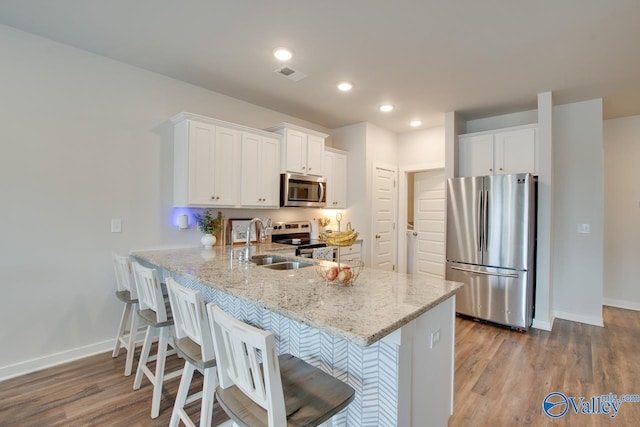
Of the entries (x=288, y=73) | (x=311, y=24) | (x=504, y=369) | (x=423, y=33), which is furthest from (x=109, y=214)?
(x=504, y=369)

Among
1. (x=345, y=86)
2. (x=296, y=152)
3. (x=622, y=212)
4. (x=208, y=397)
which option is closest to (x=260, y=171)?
(x=296, y=152)

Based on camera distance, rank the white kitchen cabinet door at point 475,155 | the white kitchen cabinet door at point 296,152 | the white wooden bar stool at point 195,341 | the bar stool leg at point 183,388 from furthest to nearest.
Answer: the white kitchen cabinet door at point 475,155, the white kitchen cabinet door at point 296,152, the bar stool leg at point 183,388, the white wooden bar stool at point 195,341

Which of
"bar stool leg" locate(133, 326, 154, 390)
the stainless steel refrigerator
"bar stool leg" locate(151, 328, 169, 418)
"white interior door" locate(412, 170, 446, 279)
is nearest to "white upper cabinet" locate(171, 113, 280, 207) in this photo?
"bar stool leg" locate(133, 326, 154, 390)

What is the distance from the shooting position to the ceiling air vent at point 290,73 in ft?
9.64

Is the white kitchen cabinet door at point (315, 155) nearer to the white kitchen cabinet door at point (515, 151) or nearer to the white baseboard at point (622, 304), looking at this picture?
the white kitchen cabinet door at point (515, 151)

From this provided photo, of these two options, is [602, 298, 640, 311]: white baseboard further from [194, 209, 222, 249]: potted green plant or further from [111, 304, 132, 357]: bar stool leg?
[111, 304, 132, 357]: bar stool leg

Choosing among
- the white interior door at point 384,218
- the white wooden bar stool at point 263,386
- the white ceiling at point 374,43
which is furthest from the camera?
the white interior door at point 384,218

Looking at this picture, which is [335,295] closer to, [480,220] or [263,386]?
[263,386]

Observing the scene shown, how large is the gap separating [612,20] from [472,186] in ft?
6.15

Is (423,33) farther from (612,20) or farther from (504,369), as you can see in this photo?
(504,369)

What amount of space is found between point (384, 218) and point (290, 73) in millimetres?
2827

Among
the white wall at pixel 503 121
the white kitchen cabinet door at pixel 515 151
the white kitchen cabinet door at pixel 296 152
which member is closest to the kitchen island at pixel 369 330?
the white kitchen cabinet door at pixel 296 152

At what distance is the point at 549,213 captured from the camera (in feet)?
11.6

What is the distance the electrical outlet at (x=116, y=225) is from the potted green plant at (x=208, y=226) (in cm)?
72
